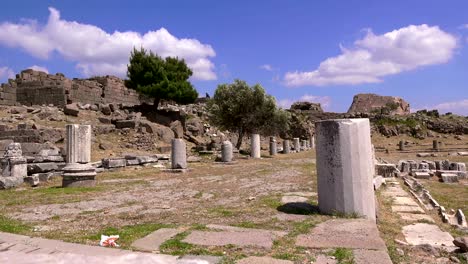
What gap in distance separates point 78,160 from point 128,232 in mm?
7148

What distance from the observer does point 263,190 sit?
10.1 meters

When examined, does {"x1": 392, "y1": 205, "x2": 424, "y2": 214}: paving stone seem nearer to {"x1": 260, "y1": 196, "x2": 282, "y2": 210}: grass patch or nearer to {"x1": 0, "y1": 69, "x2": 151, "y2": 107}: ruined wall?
{"x1": 260, "y1": 196, "x2": 282, "y2": 210}: grass patch

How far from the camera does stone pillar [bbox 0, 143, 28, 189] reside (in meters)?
12.1

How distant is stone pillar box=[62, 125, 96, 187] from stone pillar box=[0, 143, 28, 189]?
Result: 5.26ft

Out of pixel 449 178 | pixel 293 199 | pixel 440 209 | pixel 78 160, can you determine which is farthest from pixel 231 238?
pixel 449 178

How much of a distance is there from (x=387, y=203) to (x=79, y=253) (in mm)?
6097

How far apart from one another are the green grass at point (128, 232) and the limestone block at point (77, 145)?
21.7ft

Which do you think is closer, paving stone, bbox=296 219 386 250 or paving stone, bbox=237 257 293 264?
paving stone, bbox=237 257 293 264

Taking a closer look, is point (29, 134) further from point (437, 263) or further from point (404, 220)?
point (437, 263)

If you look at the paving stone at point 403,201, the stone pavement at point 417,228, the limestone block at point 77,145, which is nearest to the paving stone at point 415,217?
the stone pavement at point 417,228

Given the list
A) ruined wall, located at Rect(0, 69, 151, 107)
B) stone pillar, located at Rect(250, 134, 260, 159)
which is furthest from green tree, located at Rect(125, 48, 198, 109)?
stone pillar, located at Rect(250, 134, 260, 159)

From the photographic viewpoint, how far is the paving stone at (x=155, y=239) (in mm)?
4688

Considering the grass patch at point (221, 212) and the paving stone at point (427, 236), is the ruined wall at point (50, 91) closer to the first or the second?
the grass patch at point (221, 212)

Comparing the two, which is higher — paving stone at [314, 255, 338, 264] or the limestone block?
the limestone block
